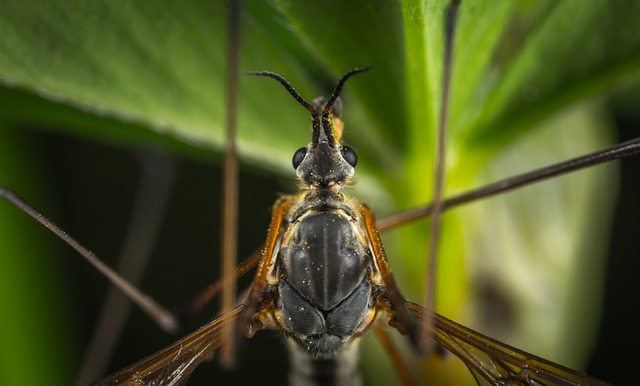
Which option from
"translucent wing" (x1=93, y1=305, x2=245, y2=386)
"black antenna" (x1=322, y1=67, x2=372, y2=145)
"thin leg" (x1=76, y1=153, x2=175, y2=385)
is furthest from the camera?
"thin leg" (x1=76, y1=153, x2=175, y2=385)

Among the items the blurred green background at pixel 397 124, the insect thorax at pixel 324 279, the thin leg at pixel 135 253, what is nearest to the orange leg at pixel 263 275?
the insect thorax at pixel 324 279

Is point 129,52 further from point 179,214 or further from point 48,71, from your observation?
point 179,214

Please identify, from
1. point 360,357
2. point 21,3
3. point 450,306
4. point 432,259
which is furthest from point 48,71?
point 360,357

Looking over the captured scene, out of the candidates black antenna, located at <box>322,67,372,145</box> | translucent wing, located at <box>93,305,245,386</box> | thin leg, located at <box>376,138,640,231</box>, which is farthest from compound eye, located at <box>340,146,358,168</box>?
translucent wing, located at <box>93,305,245,386</box>

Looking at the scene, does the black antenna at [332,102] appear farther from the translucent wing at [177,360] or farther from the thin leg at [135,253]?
the thin leg at [135,253]

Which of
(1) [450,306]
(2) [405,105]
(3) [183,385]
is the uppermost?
(2) [405,105]

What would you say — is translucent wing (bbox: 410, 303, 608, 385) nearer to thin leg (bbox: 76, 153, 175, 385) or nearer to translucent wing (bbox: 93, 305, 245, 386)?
translucent wing (bbox: 93, 305, 245, 386)
